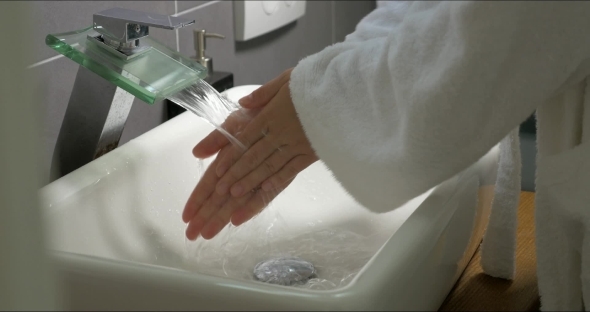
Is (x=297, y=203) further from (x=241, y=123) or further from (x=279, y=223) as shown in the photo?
(x=241, y=123)

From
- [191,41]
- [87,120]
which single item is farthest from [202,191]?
[191,41]

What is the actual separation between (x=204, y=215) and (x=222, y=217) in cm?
2

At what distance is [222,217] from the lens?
0.69 m

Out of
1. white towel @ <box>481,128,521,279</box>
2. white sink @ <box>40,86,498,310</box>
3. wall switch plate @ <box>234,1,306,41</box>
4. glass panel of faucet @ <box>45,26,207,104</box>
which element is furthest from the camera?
wall switch plate @ <box>234,1,306,41</box>

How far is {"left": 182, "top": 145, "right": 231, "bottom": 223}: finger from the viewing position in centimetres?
70

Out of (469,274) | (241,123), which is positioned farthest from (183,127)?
(469,274)

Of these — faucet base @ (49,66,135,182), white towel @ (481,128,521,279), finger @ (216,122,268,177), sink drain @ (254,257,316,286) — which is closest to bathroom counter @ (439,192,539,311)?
white towel @ (481,128,521,279)

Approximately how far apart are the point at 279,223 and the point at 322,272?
9cm

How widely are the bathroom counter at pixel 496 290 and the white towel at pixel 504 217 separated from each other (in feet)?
0.04

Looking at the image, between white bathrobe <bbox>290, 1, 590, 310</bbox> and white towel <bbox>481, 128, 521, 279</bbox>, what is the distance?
9cm

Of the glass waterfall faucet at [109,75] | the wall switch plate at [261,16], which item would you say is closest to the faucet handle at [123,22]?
the glass waterfall faucet at [109,75]

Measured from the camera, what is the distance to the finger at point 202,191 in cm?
70

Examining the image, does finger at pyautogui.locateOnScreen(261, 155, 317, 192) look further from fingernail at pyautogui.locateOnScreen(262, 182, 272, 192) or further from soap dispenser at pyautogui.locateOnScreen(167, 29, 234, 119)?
soap dispenser at pyautogui.locateOnScreen(167, 29, 234, 119)

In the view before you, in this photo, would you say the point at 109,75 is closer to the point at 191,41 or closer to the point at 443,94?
the point at 443,94
